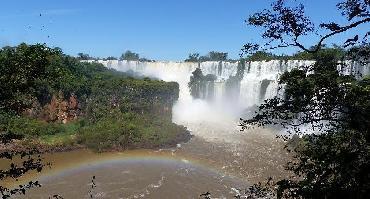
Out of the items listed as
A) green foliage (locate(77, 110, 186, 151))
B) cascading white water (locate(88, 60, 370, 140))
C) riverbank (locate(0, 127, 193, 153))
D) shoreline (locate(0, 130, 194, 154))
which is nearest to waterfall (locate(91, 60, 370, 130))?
cascading white water (locate(88, 60, 370, 140))

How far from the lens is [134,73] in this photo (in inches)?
3871

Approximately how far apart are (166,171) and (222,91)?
130ft

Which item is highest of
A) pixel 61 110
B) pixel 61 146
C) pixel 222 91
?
pixel 222 91

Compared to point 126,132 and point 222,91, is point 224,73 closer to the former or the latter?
point 222,91

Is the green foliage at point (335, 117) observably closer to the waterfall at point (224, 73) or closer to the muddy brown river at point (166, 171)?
the muddy brown river at point (166, 171)

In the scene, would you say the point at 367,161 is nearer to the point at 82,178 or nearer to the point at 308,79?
the point at 308,79

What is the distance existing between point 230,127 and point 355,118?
50.3 meters

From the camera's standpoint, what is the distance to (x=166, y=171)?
36.4 m

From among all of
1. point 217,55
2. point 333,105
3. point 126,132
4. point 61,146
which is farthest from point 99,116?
point 217,55

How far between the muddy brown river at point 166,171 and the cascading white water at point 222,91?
1141cm

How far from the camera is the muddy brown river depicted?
1208 inches

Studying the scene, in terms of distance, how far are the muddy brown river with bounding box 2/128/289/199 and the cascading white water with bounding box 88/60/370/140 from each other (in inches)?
449

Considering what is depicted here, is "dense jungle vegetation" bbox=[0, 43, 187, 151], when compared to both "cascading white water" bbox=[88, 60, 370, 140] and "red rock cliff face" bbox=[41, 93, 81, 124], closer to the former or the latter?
"red rock cliff face" bbox=[41, 93, 81, 124]

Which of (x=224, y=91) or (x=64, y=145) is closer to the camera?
(x=64, y=145)
